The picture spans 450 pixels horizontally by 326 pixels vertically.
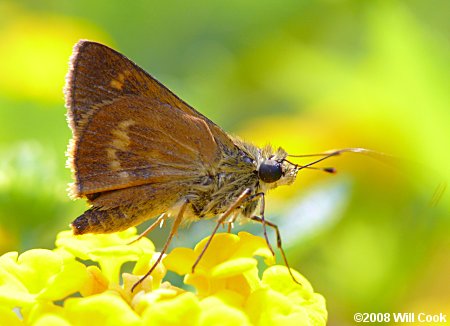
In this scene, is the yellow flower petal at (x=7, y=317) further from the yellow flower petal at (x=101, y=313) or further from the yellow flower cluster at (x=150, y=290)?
the yellow flower petal at (x=101, y=313)

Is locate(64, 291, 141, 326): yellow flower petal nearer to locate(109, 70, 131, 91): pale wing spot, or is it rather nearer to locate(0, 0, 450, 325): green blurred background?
locate(109, 70, 131, 91): pale wing spot

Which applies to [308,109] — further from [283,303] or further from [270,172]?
[283,303]

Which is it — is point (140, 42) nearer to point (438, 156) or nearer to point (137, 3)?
point (137, 3)

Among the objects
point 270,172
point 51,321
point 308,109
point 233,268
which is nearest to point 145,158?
point 270,172

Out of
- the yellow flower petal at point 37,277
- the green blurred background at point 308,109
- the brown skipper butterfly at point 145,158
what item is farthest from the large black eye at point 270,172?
the yellow flower petal at point 37,277

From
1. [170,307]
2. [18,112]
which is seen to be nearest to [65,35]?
[18,112]
